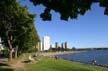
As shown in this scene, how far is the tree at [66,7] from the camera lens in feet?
36.7

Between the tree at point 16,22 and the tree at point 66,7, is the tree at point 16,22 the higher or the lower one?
the higher one

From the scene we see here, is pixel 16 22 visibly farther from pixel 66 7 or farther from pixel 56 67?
pixel 66 7

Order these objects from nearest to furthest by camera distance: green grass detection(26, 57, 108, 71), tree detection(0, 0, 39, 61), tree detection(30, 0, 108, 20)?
tree detection(30, 0, 108, 20) < green grass detection(26, 57, 108, 71) < tree detection(0, 0, 39, 61)

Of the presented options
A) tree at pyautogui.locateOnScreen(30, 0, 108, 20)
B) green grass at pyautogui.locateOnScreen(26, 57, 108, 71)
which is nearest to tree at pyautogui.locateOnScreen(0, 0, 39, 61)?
green grass at pyautogui.locateOnScreen(26, 57, 108, 71)

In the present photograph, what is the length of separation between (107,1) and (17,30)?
46.7 meters

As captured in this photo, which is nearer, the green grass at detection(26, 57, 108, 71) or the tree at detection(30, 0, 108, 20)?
the tree at detection(30, 0, 108, 20)

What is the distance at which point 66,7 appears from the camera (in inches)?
444

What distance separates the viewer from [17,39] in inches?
2372

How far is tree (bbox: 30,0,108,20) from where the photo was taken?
11.2 metres

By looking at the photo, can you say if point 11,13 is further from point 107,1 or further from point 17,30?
point 107,1

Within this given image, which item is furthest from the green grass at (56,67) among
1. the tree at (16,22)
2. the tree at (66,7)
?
the tree at (66,7)

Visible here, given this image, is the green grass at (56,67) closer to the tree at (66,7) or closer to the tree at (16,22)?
the tree at (16,22)

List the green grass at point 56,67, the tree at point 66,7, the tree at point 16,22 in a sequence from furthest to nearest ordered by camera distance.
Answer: the tree at point 16,22 → the green grass at point 56,67 → the tree at point 66,7

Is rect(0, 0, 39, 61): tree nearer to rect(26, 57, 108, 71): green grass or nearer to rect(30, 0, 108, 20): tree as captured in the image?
rect(26, 57, 108, 71): green grass
